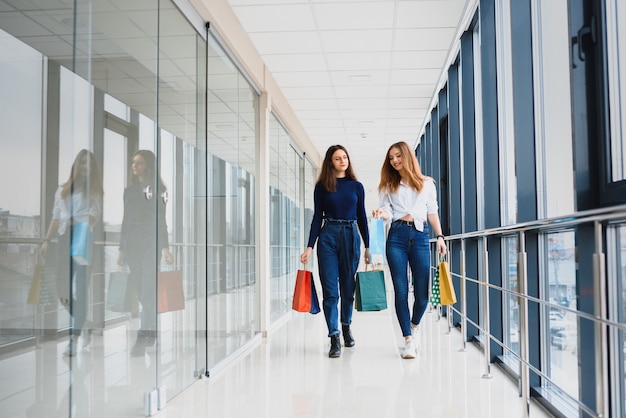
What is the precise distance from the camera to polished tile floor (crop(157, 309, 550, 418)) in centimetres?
320

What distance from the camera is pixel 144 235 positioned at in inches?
124

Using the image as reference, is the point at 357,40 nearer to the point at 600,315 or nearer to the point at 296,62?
the point at 296,62

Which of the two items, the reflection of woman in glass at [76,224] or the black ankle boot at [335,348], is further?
the black ankle boot at [335,348]

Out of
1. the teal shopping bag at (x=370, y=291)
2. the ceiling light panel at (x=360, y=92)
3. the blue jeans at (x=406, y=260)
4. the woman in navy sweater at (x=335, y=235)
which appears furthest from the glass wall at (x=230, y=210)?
the ceiling light panel at (x=360, y=92)

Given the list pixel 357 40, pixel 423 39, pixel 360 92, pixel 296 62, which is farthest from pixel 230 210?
pixel 360 92

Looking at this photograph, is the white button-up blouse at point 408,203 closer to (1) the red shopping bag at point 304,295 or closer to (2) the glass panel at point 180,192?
(1) the red shopping bag at point 304,295

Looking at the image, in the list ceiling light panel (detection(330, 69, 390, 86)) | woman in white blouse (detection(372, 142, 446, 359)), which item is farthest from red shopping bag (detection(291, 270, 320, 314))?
ceiling light panel (detection(330, 69, 390, 86))

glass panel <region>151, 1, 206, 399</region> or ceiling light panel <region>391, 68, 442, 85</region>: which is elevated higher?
ceiling light panel <region>391, 68, 442, 85</region>

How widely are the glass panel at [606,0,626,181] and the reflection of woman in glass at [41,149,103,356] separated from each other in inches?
81.5

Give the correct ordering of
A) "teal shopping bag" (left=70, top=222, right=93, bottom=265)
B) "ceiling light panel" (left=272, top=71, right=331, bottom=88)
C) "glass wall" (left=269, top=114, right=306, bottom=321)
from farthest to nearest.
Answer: "glass wall" (left=269, top=114, right=306, bottom=321) < "ceiling light panel" (left=272, top=71, right=331, bottom=88) < "teal shopping bag" (left=70, top=222, right=93, bottom=265)

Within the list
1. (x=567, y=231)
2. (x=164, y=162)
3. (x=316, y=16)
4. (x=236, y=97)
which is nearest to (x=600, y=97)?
(x=567, y=231)

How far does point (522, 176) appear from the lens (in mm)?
3605

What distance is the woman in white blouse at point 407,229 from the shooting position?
458cm

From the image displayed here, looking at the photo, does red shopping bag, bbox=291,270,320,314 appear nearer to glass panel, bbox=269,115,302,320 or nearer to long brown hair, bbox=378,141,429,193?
long brown hair, bbox=378,141,429,193
